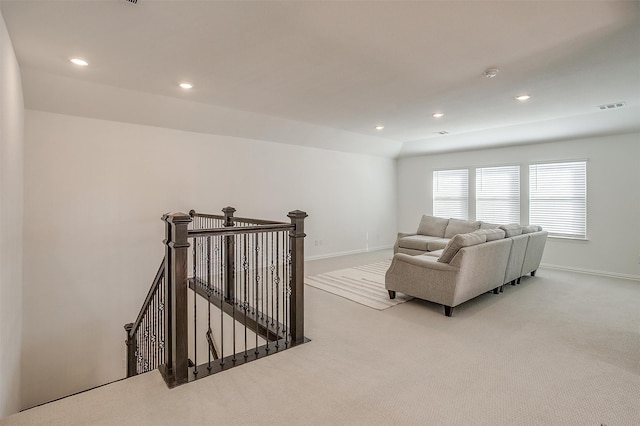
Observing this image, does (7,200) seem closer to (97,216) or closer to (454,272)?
(97,216)

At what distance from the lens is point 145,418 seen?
194cm

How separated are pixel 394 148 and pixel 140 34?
6468 millimetres

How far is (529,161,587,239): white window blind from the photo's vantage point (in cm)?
594

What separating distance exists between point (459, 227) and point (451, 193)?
1480 millimetres

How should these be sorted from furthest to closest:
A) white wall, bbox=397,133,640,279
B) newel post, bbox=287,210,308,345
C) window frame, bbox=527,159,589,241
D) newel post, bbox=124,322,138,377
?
window frame, bbox=527,159,589,241 → white wall, bbox=397,133,640,279 → newel post, bbox=124,322,138,377 → newel post, bbox=287,210,308,345

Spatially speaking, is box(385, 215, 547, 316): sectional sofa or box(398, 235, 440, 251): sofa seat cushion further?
box(398, 235, 440, 251): sofa seat cushion

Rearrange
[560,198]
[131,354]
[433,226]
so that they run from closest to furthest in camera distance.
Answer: [131,354]
[560,198]
[433,226]

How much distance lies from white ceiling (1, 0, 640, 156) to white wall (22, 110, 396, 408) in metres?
0.39

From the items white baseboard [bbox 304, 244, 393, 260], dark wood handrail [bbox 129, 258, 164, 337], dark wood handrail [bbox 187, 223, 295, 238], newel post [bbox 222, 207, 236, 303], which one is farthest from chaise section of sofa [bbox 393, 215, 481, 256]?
dark wood handrail [bbox 129, 258, 164, 337]

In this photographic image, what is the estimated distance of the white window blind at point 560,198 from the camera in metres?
5.94

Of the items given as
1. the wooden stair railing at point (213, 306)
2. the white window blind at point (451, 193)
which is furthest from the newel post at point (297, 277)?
the white window blind at point (451, 193)

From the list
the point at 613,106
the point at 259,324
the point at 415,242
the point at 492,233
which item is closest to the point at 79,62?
the point at 259,324

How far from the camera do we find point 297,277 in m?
3.02

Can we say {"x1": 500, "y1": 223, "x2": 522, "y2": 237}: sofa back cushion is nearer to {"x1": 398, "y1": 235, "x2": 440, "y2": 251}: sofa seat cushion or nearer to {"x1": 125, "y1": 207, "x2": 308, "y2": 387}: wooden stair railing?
{"x1": 398, "y1": 235, "x2": 440, "y2": 251}: sofa seat cushion
